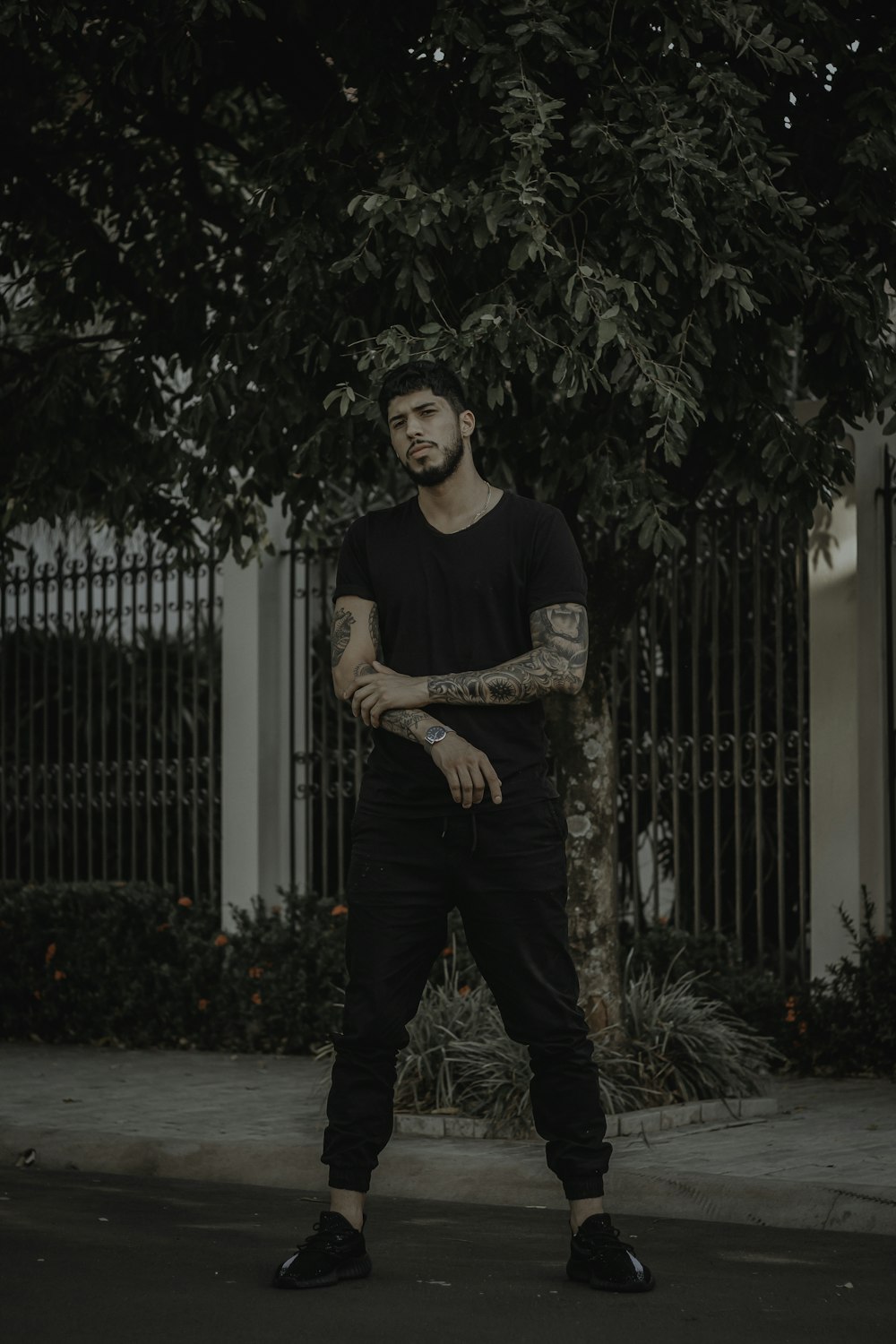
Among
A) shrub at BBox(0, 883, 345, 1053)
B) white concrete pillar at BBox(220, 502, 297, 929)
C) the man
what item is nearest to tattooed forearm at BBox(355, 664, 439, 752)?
the man

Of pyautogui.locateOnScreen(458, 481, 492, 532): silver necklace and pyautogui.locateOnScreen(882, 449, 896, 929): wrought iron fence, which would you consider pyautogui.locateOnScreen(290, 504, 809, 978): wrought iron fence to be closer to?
pyautogui.locateOnScreen(882, 449, 896, 929): wrought iron fence

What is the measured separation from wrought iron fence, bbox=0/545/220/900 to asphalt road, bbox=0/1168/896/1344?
5514 millimetres

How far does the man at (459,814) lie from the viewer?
4.50 m

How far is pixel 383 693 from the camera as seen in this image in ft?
15.1

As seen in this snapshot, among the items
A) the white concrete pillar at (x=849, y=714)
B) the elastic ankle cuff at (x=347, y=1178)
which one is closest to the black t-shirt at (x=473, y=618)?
the elastic ankle cuff at (x=347, y=1178)

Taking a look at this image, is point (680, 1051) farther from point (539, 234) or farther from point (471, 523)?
point (471, 523)

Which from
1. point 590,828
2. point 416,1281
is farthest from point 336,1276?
point 590,828

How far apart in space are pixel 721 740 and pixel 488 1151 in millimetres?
3422

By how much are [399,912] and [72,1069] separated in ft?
17.0

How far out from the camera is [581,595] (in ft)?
15.4

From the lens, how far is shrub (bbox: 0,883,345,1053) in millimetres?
9906

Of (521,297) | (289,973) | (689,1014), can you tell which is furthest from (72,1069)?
(521,297)

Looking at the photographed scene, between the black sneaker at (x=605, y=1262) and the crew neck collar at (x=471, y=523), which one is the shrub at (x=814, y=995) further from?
the crew neck collar at (x=471, y=523)

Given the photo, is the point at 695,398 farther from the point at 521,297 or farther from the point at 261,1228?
the point at 261,1228
